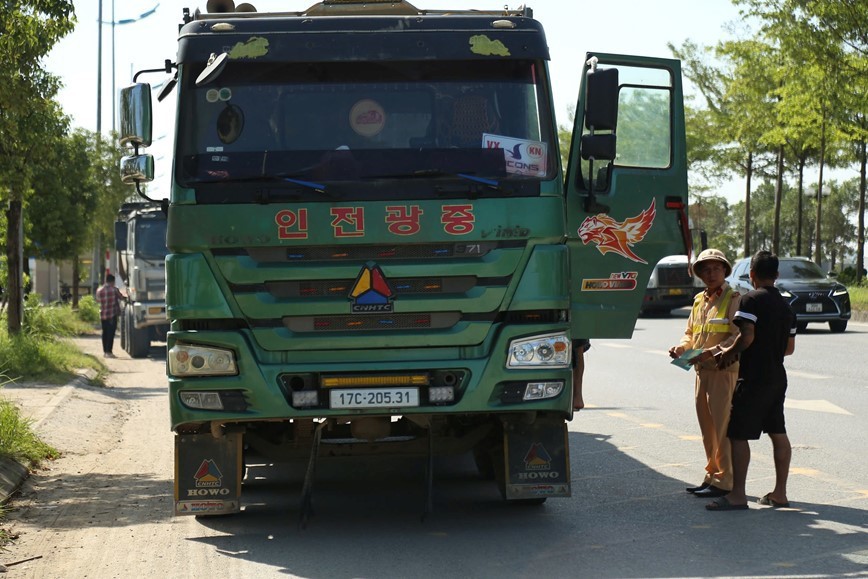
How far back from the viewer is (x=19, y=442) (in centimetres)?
1145

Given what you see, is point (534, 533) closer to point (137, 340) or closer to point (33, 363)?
point (33, 363)

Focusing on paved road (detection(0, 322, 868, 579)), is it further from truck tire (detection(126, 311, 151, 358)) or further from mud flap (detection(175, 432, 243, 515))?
truck tire (detection(126, 311, 151, 358))

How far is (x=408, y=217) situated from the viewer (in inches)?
298

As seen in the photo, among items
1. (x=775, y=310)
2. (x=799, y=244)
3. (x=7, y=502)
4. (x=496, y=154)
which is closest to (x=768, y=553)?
(x=775, y=310)

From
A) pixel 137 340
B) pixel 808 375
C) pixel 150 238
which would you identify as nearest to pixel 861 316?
pixel 808 375

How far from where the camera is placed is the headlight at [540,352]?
7.62 meters

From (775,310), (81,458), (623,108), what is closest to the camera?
(775,310)

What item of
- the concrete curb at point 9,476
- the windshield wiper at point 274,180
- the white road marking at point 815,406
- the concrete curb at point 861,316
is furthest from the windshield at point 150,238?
the windshield wiper at point 274,180

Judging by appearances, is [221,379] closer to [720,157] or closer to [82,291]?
[720,157]

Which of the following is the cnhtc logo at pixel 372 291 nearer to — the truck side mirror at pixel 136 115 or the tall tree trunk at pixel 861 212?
the truck side mirror at pixel 136 115

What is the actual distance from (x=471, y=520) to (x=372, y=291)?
1.81 m

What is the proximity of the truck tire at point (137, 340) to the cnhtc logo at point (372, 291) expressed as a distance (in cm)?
2092

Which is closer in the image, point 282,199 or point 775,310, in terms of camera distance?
point 282,199

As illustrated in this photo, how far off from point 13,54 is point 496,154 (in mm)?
6848
